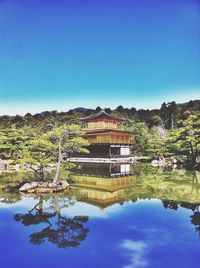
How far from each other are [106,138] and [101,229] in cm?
1826

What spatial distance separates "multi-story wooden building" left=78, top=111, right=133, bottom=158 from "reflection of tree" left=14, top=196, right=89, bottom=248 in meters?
16.1

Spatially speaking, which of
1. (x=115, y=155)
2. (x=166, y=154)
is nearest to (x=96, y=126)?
(x=115, y=155)

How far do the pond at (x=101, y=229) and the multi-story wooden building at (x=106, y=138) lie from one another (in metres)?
14.0

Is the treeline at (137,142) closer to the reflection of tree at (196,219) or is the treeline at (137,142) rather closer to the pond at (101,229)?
the pond at (101,229)

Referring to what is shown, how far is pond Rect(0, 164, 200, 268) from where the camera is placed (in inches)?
200

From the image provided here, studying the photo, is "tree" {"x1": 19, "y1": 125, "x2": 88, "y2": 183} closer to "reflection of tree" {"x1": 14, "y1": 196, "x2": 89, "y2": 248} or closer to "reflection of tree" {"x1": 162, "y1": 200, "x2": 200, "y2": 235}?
"reflection of tree" {"x1": 14, "y1": 196, "x2": 89, "y2": 248}

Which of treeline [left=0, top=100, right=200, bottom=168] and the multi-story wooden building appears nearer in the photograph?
treeline [left=0, top=100, right=200, bottom=168]

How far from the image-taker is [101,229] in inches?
259

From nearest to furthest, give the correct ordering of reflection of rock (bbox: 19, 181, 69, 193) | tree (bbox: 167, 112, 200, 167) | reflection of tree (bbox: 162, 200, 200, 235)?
1. reflection of tree (bbox: 162, 200, 200, 235)
2. reflection of rock (bbox: 19, 181, 69, 193)
3. tree (bbox: 167, 112, 200, 167)

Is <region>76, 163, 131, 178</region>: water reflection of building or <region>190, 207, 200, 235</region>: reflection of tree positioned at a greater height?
<region>76, 163, 131, 178</region>: water reflection of building

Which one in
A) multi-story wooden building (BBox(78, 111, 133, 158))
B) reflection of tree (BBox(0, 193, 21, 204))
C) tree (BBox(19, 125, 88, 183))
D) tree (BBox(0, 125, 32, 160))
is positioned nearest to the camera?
reflection of tree (BBox(0, 193, 21, 204))

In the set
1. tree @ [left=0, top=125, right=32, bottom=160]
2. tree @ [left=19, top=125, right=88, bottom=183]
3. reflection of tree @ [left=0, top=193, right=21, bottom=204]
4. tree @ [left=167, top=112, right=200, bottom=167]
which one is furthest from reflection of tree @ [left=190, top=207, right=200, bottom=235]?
tree @ [left=0, top=125, right=32, bottom=160]

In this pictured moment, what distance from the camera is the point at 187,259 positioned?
5043mm

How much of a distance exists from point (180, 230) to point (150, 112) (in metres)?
40.1
